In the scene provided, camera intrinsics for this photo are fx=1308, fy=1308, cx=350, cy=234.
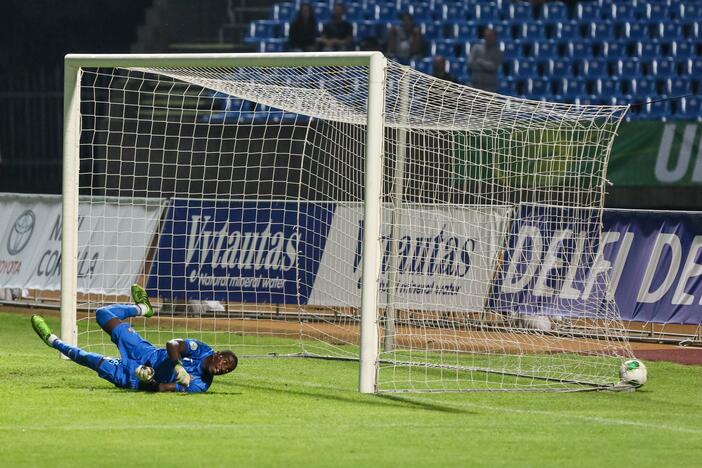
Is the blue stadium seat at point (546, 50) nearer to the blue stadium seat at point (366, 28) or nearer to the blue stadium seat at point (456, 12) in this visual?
the blue stadium seat at point (456, 12)

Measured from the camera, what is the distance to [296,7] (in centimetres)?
2820

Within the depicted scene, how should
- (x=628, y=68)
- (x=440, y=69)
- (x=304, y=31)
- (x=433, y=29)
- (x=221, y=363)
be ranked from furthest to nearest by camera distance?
1. (x=433, y=29)
2. (x=304, y=31)
3. (x=628, y=68)
4. (x=440, y=69)
5. (x=221, y=363)

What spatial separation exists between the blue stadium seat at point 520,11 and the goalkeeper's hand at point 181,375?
17143mm

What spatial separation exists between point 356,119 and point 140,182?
676 centimetres

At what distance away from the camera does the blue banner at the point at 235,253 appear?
18.5 m

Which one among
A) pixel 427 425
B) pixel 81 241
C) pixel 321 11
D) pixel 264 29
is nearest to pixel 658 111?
pixel 321 11

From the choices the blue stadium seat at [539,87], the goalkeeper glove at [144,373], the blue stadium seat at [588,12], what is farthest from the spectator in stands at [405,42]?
the goalkeeper glove at [144,373]

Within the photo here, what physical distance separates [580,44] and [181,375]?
16.9 meters

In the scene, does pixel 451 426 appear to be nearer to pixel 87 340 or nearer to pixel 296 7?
pixel 87 340

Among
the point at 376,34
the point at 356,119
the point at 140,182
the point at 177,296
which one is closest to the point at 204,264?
the point at 177,296

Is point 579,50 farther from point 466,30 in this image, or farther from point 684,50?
point 466,30

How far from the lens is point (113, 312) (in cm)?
1200

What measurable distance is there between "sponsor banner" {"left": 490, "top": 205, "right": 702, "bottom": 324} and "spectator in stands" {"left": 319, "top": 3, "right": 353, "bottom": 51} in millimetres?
9666

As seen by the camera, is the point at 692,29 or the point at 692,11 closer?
the point at 692,29
